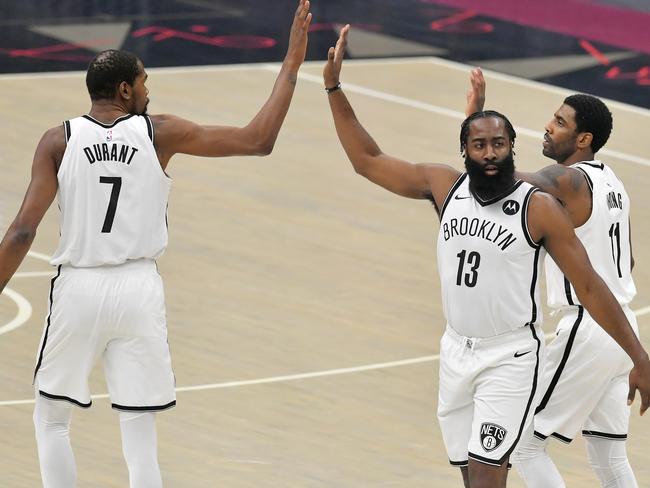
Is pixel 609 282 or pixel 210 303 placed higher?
pixel 609 282

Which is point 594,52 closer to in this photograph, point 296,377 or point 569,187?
point 296,377

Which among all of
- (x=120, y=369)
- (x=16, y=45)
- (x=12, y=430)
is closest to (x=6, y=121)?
(x=16, y=45)

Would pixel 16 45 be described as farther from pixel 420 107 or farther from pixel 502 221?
pixel 502 221

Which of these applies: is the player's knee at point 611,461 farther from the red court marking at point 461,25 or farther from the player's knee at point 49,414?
the red court marking at point 461,25

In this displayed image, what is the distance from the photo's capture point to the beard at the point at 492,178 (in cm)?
631

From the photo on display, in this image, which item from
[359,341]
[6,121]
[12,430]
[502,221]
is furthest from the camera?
[6,121]

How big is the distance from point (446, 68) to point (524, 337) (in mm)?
12498

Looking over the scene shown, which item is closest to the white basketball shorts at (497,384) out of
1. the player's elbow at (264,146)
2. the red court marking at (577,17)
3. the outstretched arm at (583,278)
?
the outstretched arm at (583,278)

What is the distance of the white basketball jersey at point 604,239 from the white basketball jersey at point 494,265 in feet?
1.58

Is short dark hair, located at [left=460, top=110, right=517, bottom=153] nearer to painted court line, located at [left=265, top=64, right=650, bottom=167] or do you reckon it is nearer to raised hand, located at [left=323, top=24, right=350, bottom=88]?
raised hand, located at [left=323, top=24, right=350, bottom=88]

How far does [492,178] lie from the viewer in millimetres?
6312

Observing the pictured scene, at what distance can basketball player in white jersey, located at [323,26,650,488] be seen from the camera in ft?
20.6

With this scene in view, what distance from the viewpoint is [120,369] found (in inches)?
257

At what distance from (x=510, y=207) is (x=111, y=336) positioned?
166 centimetres
